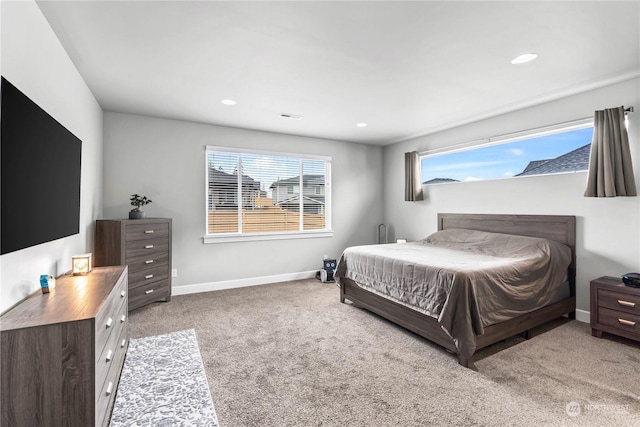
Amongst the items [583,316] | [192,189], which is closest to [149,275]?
[192,189]

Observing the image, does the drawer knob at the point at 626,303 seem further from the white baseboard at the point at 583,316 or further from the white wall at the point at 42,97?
the white wall at the point at 42,97

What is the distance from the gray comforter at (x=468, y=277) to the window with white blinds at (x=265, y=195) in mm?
1666

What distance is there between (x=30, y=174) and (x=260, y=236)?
3467 mm

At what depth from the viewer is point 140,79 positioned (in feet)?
10.0

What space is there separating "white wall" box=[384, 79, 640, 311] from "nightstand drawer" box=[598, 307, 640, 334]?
0.52m

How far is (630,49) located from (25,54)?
429cm

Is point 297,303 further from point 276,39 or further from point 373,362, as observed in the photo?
point 276,39

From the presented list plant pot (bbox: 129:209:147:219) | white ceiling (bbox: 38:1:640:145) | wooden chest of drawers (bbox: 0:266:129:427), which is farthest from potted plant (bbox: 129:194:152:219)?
wooden chest of drawers (bbox: 0:266:129:427)

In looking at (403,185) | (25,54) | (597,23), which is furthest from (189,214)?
(597,23)

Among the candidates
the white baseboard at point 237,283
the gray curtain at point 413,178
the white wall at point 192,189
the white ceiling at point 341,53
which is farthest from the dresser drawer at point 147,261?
the gray curtain at point 413,178

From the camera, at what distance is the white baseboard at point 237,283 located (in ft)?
14.6

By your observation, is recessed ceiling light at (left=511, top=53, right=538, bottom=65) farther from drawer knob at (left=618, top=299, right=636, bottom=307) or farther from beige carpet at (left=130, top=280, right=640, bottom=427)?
beige carpet at (left=130, top=280, right=640, bottom=427)

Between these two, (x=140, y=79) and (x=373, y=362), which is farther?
(x=140, y=79)

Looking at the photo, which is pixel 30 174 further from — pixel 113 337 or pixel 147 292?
pixel 147 292
